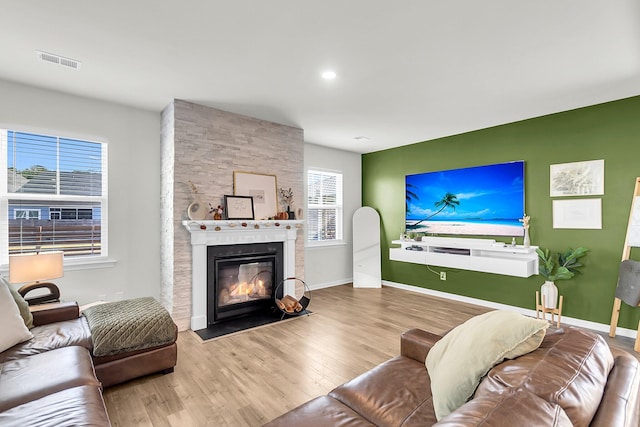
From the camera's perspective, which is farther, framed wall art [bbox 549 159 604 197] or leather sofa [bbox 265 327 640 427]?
framed wall art [bbox 549 159 604 197]

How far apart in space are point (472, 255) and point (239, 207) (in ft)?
10.7

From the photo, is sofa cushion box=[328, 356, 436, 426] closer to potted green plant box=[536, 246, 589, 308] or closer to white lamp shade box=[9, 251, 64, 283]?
white lamp shade box=[9, 251, 64, 283]

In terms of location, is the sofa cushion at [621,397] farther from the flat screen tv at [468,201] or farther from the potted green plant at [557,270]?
the flat screen tv at [468,201]

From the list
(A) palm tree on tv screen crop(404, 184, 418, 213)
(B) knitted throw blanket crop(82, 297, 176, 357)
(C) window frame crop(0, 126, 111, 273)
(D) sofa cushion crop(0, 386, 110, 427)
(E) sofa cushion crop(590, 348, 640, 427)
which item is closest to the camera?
(E) sofa cushion crop(590, 348, 640, 427)

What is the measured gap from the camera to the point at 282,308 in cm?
397

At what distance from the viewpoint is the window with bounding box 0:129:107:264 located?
3.06 meters

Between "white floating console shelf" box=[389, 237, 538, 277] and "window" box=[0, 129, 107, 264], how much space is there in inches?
167

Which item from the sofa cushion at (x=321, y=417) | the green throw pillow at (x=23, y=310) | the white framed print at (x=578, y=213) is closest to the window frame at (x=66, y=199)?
the green throw pillow at (x=23, y=310)

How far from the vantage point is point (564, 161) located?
382 cm

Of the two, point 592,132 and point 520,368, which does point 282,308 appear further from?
point 592,132

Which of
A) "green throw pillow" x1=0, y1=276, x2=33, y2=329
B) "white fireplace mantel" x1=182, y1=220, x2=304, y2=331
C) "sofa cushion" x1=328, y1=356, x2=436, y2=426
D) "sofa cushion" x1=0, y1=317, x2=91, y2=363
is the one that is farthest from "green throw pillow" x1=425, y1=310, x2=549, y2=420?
"white fireplace mantel" x1=182, y1=220, x2=304, y2=331

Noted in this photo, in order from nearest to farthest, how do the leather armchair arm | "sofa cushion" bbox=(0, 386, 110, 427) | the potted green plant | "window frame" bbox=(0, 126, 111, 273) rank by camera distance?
"sofa cushion" bbox=(0, 386, 110, 427)
the leather armchair arm
"window frame" bbox=(0, 126, 111, 273)
the potted green plant

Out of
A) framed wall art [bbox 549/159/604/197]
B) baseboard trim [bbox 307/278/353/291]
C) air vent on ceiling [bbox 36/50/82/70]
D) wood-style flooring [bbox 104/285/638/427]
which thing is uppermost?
air vent on ceiling [bbox 36/50/82/70]

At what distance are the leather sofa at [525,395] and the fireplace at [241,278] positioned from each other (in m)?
2.57
